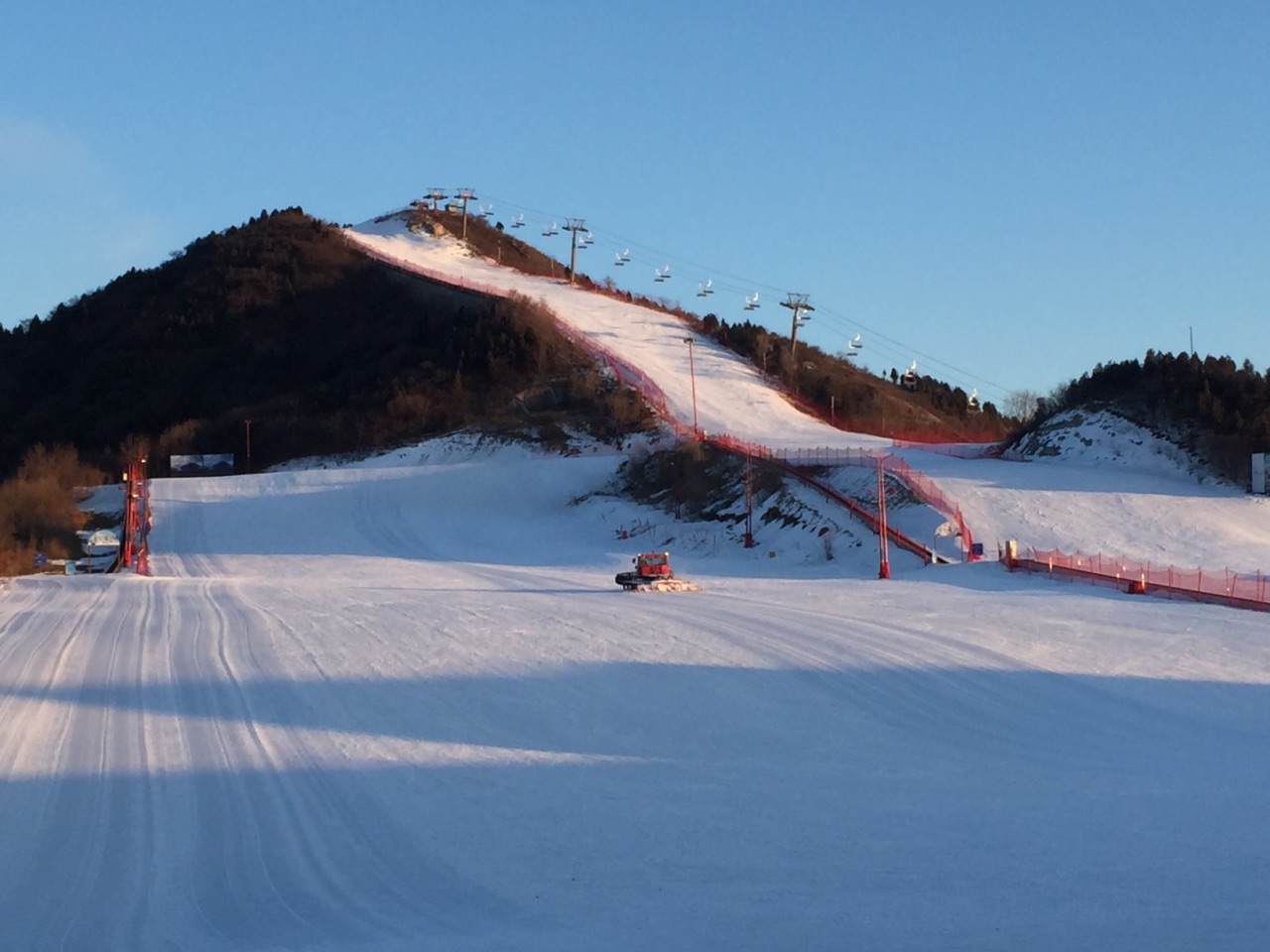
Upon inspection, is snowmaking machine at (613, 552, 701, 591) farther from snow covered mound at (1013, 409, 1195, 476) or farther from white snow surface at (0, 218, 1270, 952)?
snow covered mound at (1013, 409, 1195, 476)

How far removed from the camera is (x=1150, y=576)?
35.0m

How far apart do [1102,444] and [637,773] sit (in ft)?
140

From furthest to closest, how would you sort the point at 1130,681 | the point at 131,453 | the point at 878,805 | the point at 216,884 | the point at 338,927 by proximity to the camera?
the point at 131,453 → the point at 1130,681 → the point at 878,805 → the point at 216,884 → the point at 338,927

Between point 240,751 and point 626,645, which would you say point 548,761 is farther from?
point 626,645

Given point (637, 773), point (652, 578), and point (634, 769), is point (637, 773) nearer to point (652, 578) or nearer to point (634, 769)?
point (634, 769)

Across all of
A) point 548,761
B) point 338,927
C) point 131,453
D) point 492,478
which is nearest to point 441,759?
point 548,761

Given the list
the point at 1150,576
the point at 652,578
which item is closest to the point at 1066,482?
the point at 1150,576

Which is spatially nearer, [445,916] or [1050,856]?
[445,916]

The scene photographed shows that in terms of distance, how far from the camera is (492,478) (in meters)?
61.2

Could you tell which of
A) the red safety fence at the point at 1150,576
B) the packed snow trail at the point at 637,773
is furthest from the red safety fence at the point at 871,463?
the packed snow trail at the point at 637,773

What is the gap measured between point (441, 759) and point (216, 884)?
5.08 meters

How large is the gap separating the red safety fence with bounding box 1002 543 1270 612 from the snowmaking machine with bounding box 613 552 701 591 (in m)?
9.21

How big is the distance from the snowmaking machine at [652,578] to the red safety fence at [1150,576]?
921 cm

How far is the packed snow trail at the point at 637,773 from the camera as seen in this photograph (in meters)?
10.7
